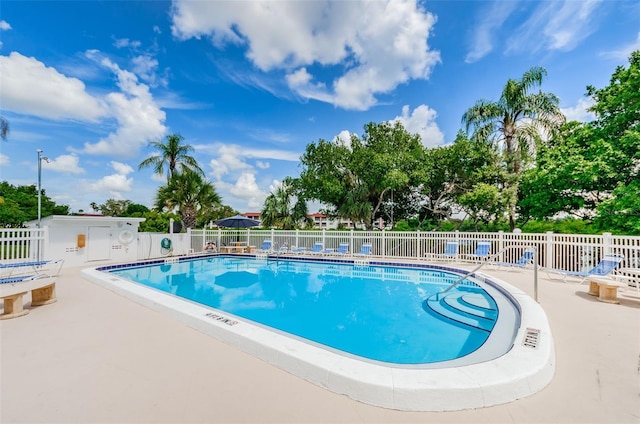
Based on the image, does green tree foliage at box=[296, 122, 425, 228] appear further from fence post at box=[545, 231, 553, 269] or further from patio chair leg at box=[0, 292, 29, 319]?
patio chair leg at box=[0, 292, 29, 319]

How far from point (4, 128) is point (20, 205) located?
21433mm

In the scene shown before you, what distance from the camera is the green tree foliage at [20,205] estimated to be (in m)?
23.3

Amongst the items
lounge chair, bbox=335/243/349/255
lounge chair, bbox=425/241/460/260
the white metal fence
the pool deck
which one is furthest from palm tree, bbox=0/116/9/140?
lounge chair, bbox=425/241/460/260

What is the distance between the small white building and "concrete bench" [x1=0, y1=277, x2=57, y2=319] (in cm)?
542

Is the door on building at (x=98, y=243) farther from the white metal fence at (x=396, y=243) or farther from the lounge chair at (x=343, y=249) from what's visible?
the lounge chair at (x=343, y=249)

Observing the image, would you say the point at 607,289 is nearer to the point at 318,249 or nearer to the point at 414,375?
the point at 414,375

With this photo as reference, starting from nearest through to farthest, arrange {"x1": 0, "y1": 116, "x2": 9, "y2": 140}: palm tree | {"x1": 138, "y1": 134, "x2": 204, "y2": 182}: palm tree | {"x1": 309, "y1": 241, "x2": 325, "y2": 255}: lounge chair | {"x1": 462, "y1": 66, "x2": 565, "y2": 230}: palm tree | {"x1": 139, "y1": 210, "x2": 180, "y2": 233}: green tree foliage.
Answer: {"x1": 0, "y1": 116, "x2": 9, "y2": 140}: palm tree
{"x1": 462, "y1": 66, "x2": 565, "y2": 230}: palm tree
{"x1": 309, "y1": 241, "x2": 325, "y2": 255}: lounge chair
{"x1": 138, "y1": 134, "x2": 204, "y2": 182}: palm tree
{"x1": 139, "y1": 210, "x2": 180, "y2": 233}: green tree foliage

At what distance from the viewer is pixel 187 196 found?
16547 mm

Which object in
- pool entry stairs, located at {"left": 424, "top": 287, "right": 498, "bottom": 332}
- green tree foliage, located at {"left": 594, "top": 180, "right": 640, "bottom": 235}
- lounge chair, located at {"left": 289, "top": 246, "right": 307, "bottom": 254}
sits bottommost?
pool entry stairs, located at {"left": 424, "top": 287, "right": 498, "bottom": 332}

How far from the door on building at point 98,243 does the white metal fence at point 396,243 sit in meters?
1.19

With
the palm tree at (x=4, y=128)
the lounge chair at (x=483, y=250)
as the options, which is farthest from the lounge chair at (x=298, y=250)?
the palm tree at (x=4, y=128)

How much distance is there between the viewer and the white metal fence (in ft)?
26.4

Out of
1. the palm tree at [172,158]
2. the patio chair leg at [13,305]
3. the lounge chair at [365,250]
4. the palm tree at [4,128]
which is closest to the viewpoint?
the patio chair leg at [13,305]

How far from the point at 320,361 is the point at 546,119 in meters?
16.9
